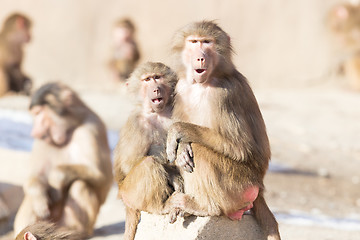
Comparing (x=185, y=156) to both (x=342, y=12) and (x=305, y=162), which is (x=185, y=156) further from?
(x=342, y=12)

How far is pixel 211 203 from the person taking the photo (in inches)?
146

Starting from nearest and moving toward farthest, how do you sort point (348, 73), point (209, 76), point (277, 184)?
point (209, 76)
point (277, 184)
point (348, 73)

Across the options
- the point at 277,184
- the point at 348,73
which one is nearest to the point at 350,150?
the point at 277,184

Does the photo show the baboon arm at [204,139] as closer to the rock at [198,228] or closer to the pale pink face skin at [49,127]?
the rock at [198,228]

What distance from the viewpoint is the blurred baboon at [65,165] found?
597 cm

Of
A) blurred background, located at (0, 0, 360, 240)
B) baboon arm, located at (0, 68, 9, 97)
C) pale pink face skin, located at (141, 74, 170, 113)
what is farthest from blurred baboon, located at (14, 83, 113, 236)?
blurred background, located at (0, 0, 360, 240)

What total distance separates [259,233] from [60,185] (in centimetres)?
250

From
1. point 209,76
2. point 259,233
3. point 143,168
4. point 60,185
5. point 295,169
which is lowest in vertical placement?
point 295,169

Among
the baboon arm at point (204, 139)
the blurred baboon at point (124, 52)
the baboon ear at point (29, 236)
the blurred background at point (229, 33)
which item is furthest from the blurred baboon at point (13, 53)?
the baboon arm at point (204, 139)

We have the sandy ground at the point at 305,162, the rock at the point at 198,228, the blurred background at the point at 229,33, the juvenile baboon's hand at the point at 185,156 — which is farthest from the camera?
the blurred background at the point at 229,33

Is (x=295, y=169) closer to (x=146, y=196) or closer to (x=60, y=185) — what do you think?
(x=60, y=185)

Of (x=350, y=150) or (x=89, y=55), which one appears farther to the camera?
(x=89, y=55)

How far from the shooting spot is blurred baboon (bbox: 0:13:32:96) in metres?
13.1

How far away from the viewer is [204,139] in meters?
3.60
